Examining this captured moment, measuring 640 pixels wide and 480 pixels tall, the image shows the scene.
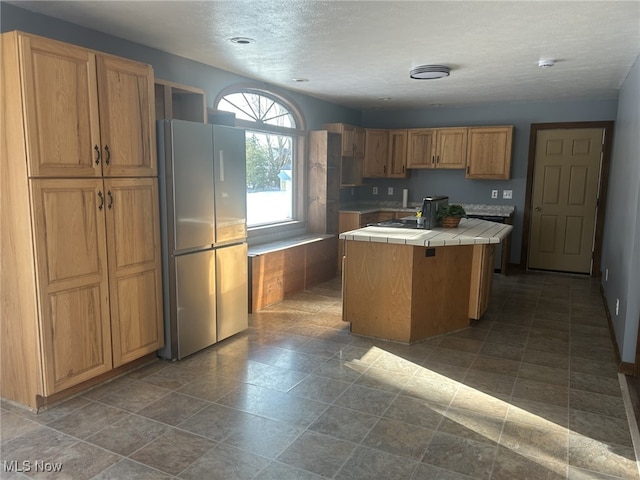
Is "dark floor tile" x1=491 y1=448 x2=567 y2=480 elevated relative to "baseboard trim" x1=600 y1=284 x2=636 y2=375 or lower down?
lower down

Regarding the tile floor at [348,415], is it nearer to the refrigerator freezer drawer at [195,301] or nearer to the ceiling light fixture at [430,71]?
the refrigerator freezer drawer at [195,301]

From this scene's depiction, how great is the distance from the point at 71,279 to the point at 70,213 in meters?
0.40

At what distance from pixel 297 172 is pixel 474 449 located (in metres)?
4.36

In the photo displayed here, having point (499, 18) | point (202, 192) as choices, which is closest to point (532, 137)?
point (499, 18)

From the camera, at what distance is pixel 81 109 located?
276 cm

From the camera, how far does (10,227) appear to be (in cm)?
269

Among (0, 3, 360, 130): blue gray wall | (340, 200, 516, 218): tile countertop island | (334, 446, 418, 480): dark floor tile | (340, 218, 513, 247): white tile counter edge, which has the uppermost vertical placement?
(0, 3, 360, 130): blue gray wall

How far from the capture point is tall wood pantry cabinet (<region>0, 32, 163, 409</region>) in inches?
101

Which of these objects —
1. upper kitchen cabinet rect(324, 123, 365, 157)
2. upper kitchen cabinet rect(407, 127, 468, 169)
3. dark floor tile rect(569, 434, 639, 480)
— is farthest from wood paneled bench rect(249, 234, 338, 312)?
dark floor tile rect(569, 434, 639, 480)

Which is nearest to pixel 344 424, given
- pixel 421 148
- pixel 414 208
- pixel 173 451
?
pixel 173 451

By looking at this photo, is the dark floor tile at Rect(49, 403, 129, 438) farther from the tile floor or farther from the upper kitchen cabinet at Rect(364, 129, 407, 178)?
the upper kitchen cabinet at Rect(364, 129, 407, 178)

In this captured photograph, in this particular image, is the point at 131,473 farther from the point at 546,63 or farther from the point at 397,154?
the point at 397,154

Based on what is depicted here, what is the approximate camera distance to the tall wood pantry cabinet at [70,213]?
2.56m

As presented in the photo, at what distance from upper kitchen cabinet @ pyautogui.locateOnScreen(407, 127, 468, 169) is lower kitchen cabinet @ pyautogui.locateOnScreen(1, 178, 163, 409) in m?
4.71
